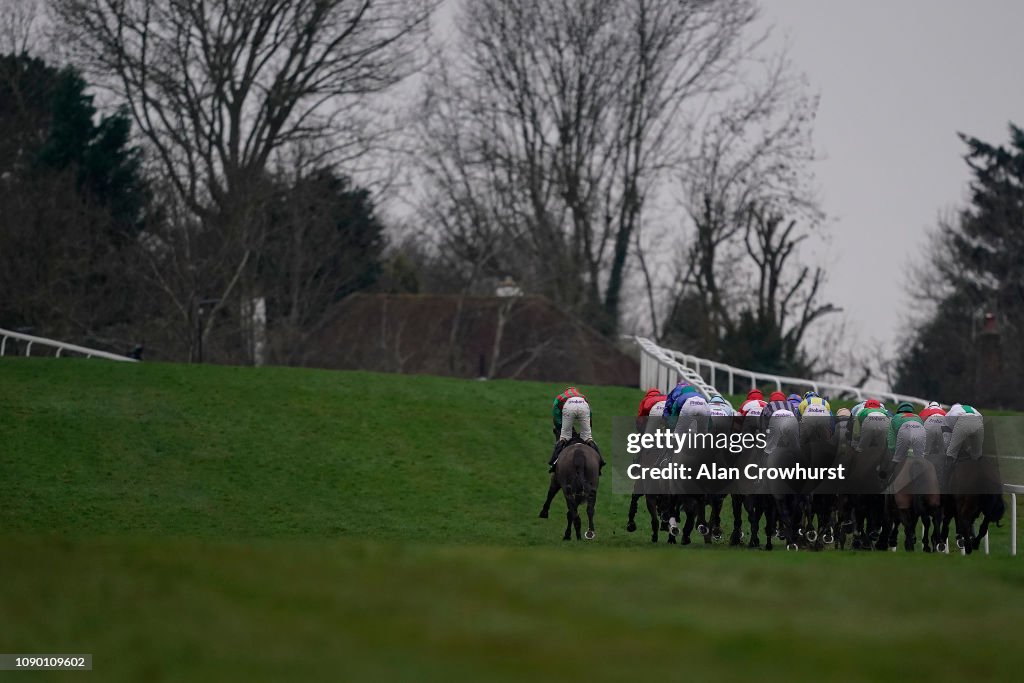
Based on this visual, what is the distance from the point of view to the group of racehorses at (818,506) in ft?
60.2

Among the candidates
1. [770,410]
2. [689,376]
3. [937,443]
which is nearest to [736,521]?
[770,410]

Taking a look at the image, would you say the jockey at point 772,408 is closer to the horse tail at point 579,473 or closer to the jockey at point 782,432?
the jockey at point 782,432

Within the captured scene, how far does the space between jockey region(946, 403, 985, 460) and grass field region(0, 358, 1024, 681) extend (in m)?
1.54

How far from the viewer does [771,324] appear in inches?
1953

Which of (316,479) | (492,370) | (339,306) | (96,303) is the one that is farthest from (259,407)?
(339,306)

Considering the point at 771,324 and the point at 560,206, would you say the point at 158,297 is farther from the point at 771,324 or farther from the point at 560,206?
the point at 771,324

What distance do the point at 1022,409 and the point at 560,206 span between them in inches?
601

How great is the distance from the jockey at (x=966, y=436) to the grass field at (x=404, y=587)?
5.06ft

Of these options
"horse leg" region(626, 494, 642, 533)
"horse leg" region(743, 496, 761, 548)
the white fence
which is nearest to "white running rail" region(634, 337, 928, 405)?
the white fence

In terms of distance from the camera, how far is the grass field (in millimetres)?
9344

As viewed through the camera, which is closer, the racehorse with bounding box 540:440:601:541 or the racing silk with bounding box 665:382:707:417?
the racing silk with bounding box 665:382:707:417

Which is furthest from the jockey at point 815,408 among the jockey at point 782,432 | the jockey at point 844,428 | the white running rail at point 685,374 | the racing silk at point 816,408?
the white running rail at point 685,374

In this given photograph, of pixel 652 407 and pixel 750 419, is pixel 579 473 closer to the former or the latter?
pixel 652 407

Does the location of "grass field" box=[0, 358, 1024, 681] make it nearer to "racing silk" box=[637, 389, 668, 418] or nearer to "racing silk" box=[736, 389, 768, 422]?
"racing silk" box=[637, 389, 668, 418]
